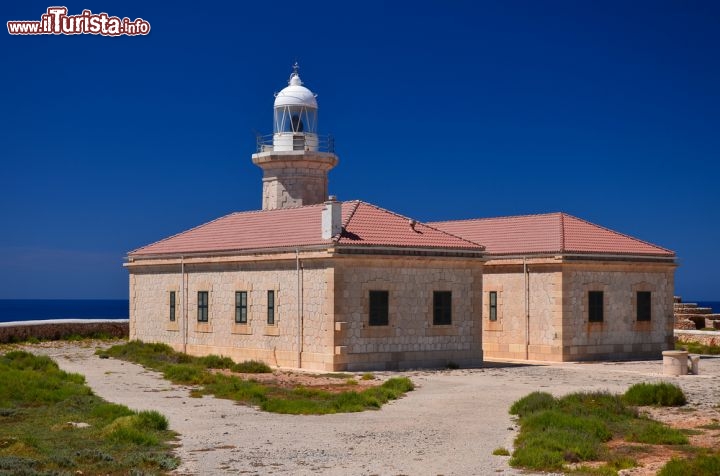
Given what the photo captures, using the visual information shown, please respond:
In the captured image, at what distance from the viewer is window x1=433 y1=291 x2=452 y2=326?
26312 mm

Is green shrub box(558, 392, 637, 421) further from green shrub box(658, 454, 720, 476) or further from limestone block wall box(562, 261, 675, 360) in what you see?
limestone block wall box(562, 261, 675, 360)

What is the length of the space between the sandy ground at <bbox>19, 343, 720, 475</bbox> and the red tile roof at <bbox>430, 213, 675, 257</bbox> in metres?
5.38

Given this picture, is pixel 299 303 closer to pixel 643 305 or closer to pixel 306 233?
pixel 306 233

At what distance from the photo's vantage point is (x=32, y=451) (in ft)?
41.1

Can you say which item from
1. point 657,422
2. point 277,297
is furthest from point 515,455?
point 277,297

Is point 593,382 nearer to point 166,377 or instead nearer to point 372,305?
point 372,305

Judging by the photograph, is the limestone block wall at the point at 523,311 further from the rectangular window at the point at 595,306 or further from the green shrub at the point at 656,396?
the green shrub at the point at 656,396

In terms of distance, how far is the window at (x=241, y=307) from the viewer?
91.2 ft

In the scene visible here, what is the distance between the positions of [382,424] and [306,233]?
467 inches

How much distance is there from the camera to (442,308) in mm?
26422

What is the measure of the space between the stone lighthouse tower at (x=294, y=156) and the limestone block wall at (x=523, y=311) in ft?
24.6

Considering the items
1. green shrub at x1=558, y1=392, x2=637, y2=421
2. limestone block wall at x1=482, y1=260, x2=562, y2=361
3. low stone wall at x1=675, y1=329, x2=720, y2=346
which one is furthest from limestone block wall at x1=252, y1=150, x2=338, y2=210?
green shrub at x1=558, y1=392, x2=637, y2=421

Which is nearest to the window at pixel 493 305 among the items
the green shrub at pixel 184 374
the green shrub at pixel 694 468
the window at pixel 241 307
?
the window at pixel 241 307

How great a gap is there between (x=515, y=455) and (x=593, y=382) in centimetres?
1048
